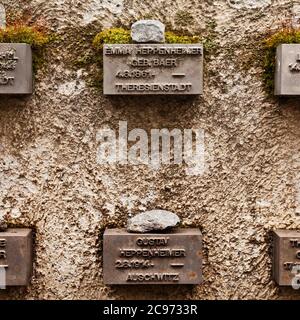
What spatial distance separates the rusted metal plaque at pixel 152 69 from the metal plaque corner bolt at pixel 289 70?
407 mm

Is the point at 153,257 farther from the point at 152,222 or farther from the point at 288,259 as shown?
the point at 288,259

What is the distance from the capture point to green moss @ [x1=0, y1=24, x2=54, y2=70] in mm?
2354

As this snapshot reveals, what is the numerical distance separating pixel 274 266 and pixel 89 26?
5.36 ft

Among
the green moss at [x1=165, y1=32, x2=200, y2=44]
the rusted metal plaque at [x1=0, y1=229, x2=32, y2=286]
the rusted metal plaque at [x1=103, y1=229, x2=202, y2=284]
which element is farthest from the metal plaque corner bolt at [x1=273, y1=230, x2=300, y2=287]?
the rusted metal plaque at [x1=0, y1=229, x2=32, y2=286]

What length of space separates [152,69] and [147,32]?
0.20m

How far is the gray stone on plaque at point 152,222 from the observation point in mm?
2316

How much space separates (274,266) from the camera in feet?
7.89

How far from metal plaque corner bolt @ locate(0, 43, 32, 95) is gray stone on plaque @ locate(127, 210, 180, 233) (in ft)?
2.88

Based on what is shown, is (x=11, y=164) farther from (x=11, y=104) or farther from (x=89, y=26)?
(x=89, y=26)

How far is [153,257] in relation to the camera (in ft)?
7.62

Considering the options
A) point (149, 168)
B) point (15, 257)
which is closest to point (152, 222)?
point (149, 168)

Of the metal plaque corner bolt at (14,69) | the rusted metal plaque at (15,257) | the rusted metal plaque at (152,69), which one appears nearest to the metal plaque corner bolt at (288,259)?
the rusted metal plaque at (152,69)

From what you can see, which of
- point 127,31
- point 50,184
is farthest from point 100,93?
point 50,184

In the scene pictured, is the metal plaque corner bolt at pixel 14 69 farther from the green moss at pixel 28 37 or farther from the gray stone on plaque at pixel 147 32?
the gray stone on plaque at pixel 147 32
